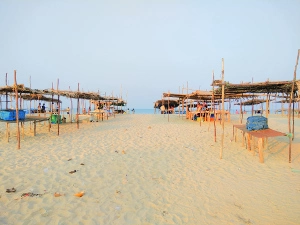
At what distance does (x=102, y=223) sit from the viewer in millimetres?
3107

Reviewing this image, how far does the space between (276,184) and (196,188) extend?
203cm

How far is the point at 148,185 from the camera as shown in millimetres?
A: 4547

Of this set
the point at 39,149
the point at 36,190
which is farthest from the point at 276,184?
the point at 39,149

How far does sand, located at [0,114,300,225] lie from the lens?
132 inches

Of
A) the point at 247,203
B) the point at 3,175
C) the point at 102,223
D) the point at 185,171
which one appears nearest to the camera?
the point at 102,223

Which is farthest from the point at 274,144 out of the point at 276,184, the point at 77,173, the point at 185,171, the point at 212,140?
the point at 77,173

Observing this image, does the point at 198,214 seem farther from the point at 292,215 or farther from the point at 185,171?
the point at 185,171

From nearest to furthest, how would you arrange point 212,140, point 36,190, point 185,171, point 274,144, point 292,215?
1. point 292,215
2. point 36,190
3. point 185,171
4. point 274,144
5. point 212,140

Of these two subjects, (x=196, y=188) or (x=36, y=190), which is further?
(x=196, y=188)

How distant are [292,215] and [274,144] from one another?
5.70 m

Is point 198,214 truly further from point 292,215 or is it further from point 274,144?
point 274,144

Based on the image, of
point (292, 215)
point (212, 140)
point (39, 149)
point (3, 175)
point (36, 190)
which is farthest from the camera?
point (212, 140)

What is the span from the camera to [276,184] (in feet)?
15.4

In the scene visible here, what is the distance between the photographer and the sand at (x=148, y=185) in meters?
3.34
